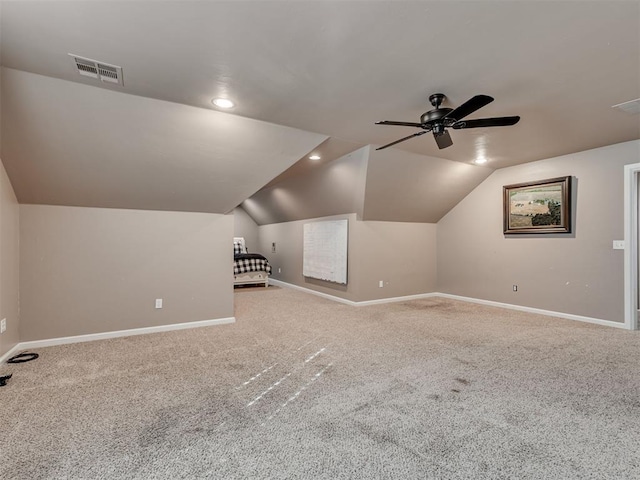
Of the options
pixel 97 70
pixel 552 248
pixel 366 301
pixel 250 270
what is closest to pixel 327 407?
pixel 97 70

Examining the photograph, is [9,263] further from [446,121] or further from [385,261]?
[385,261]

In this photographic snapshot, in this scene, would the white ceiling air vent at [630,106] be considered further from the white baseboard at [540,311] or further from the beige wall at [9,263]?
the beige wall at [9,263]

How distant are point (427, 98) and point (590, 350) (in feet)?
10.1

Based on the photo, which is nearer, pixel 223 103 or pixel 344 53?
pixel 344 53

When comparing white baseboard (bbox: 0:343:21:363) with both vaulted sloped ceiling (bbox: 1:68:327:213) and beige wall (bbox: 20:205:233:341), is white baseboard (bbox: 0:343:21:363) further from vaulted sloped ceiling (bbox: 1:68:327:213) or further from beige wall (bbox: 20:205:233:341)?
vaulted sloped ceiling (bbox: 1:68:327:213)

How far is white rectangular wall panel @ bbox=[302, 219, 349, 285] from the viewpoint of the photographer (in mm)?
5656

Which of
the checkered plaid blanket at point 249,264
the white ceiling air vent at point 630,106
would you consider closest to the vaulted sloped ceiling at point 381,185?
the checkered plaid blanket at point 249,264

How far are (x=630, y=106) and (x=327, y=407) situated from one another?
384cm

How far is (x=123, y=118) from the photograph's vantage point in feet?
9.20

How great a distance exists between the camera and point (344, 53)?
6.85 feet

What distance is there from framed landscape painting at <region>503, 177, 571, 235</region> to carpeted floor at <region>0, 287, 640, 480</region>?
1663 mm

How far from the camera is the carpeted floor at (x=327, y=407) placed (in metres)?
1.59

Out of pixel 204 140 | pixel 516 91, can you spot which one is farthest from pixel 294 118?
pixel 516 91

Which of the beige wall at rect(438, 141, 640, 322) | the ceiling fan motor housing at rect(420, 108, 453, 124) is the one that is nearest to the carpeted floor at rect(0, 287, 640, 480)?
the beige wall at rect(438, 141, 640, 322)
